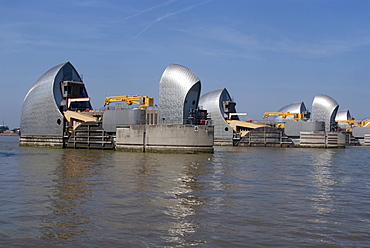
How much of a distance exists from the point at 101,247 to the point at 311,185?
1252cm

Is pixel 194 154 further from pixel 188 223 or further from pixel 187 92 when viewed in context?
pixel 188 223

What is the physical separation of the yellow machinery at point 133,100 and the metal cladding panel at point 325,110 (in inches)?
1533

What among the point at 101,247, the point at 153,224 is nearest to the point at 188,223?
the point at 153,224

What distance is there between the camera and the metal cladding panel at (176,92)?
1794 inches

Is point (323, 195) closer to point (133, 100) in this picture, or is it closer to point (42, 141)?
point (133, 100)

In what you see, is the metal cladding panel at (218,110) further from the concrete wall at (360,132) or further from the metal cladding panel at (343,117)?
the metal cladding panel at (343,117)

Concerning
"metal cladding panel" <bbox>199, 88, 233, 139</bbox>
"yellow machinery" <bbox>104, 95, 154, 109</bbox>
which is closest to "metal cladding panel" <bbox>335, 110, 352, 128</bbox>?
"metal cladding panel" <bbox>199, 88, 233, 139</bbox>

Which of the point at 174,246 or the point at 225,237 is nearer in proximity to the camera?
the point at 174,246

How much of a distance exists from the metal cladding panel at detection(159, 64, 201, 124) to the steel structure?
86.0 feet

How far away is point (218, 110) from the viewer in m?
74.5

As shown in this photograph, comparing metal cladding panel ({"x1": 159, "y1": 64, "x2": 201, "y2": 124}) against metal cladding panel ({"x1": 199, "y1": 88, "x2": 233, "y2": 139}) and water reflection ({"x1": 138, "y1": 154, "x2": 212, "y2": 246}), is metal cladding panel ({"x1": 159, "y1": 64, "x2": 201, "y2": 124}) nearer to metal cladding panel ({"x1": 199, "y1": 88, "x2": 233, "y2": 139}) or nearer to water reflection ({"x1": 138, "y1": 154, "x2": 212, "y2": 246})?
water reflection ({"x1": 138, "y1": 154, "x2": 212, "y2": 246})

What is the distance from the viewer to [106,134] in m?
52.0

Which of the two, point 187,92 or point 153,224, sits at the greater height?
point 187,92

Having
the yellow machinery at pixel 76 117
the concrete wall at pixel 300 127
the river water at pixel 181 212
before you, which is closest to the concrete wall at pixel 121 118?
the yellow machinery at pixel 76 117
